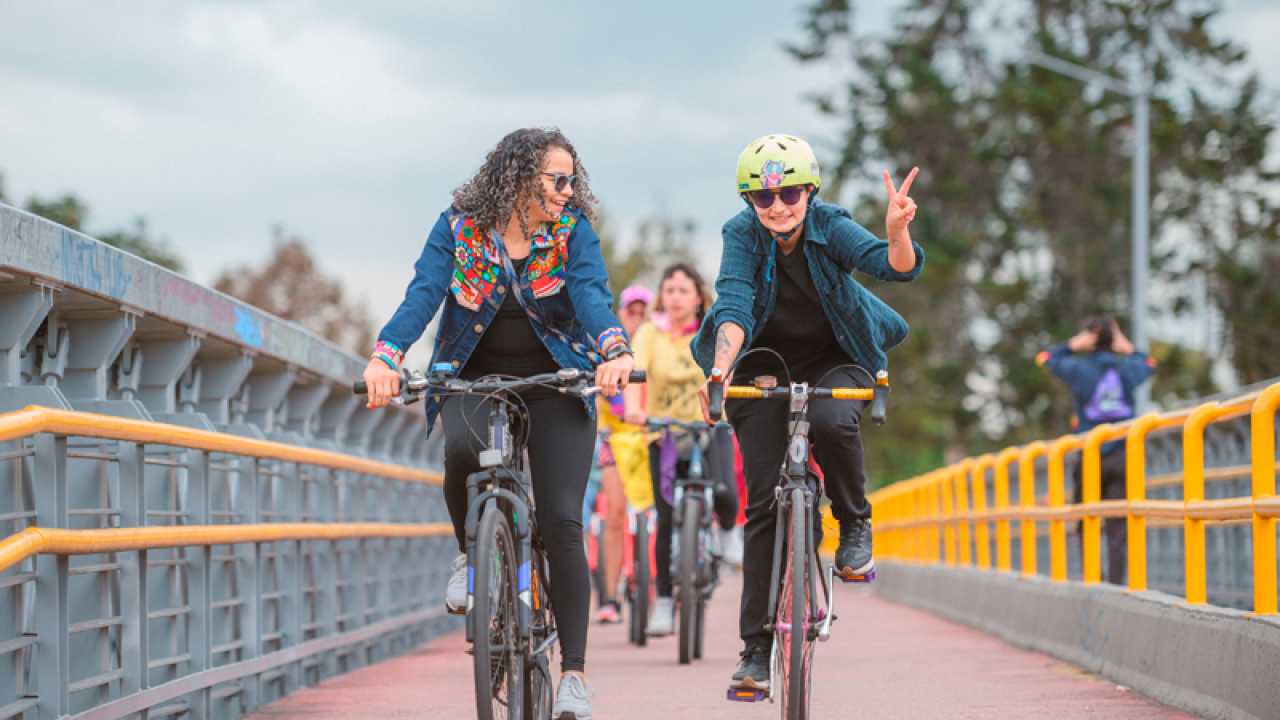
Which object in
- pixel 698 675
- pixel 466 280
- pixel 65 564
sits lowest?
pixel 698 675

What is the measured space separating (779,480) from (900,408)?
30958 millimetres

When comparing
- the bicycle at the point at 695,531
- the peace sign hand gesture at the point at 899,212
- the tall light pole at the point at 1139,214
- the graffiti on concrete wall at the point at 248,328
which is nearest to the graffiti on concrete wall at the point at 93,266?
the graffiti on concrete wall at the point at 248,328

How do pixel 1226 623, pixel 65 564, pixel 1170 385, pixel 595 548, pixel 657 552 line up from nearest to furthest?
pixel 65 564, pixel 1226 623, pixel 657 552, pixel 595 548, pixel 1170 385

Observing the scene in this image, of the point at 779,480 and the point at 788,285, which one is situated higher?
the point at 788,285

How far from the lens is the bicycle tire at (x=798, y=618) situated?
502cm

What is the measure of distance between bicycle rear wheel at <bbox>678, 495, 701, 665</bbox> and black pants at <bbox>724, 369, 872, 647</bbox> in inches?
121

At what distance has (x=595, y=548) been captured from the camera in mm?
14625

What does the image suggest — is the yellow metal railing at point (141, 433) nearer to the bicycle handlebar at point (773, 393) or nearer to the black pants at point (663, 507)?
the bicycle handlebar at point (773, 393)

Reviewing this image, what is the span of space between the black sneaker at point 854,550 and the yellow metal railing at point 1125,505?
1.27 meters

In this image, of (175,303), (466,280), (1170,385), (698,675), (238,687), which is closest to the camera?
(466,280)

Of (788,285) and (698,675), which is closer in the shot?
(788,285)

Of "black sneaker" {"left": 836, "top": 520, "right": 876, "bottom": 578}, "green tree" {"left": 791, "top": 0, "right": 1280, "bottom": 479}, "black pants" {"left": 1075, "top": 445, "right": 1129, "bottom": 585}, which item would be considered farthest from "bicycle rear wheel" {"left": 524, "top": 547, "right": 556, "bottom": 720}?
"green tree" {"left": 791, "top": 0, "right": 1280, "bottom": 479}

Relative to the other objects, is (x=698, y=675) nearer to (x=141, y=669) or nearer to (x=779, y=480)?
(x=779, y=480)

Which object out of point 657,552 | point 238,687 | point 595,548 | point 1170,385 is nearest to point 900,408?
point 1170,385
